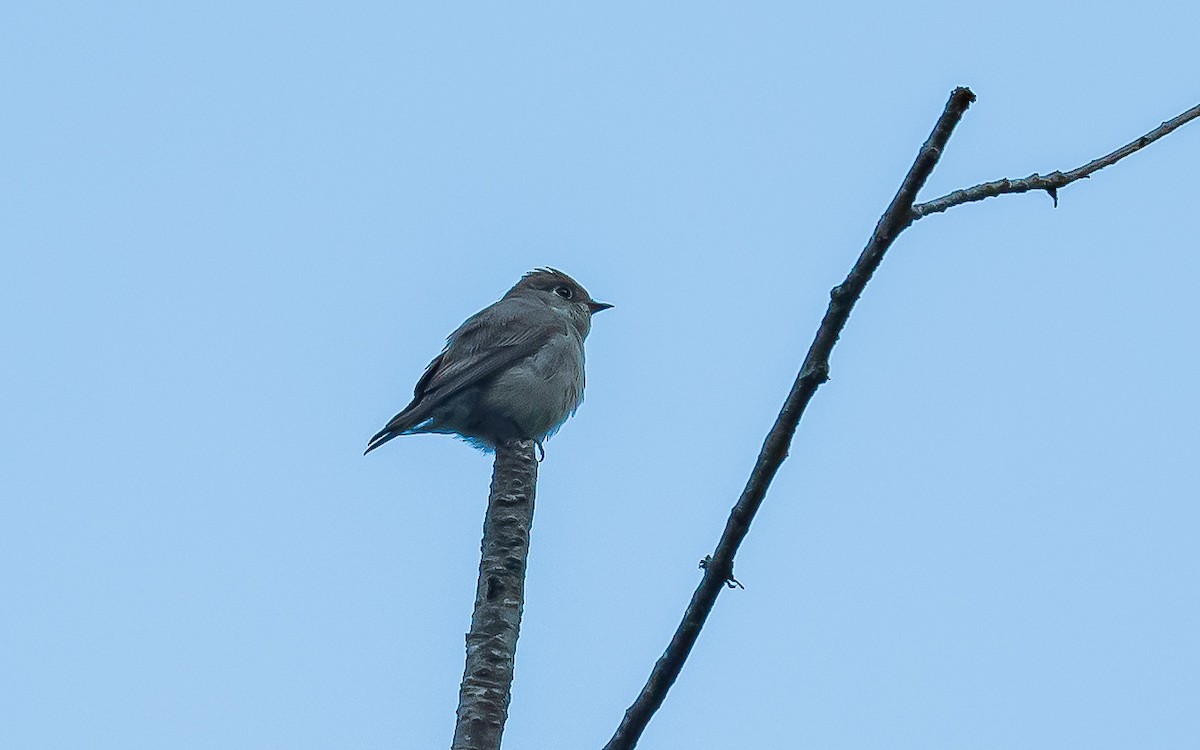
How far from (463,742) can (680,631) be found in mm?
804

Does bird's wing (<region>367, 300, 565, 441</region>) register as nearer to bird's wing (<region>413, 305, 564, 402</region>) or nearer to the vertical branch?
bird's wing (<region>413, 305, 564, 402</region>)

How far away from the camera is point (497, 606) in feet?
14.4

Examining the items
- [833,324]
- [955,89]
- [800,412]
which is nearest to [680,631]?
[800,412]

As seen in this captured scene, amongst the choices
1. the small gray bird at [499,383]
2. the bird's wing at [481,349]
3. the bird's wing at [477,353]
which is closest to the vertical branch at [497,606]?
the small gray bird at [499,383]

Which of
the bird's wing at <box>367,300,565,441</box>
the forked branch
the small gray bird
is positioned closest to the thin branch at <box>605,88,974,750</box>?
the forked branch

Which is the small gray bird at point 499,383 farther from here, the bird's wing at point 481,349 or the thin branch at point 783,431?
the thin branch at point 783,431

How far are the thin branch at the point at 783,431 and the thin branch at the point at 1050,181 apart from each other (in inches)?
4.5

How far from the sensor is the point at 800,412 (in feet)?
11.4

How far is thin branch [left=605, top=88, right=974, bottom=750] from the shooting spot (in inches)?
132

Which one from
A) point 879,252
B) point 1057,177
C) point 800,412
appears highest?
point 1057,177

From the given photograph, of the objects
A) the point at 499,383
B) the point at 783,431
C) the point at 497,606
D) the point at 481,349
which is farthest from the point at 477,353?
the point at 783,431

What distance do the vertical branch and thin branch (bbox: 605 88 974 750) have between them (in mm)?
551

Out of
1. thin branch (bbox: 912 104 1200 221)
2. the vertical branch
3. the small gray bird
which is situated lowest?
the vertical branch

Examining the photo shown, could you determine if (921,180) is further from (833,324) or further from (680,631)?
(680,631)
